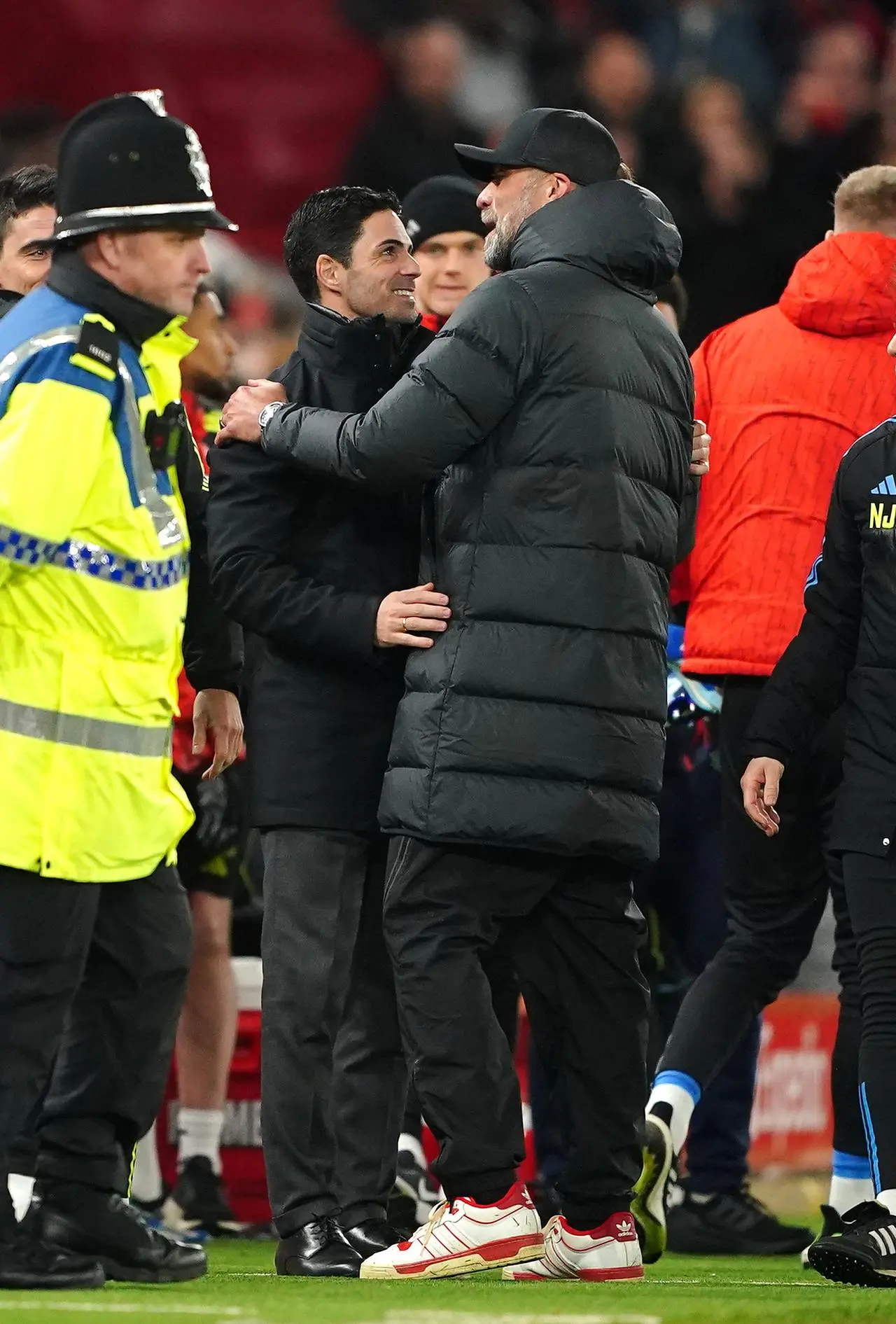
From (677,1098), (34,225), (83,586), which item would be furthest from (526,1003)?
(34,225)

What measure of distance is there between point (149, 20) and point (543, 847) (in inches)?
213

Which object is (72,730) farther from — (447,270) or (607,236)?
(447,270)

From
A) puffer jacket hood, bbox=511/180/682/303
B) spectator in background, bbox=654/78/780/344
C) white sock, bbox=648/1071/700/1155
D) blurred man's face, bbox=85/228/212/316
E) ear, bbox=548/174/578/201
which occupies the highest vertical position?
spectator in background, bbox=654/78/780/344

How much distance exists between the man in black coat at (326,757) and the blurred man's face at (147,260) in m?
0.66

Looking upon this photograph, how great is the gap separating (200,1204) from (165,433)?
229cm

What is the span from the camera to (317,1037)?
11.6ft

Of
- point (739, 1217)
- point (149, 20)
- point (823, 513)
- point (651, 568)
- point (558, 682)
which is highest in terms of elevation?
point (149, 20)

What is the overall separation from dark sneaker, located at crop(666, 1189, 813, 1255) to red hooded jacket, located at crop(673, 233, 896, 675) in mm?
1123

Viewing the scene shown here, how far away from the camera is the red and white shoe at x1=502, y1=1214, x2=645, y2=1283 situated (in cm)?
335

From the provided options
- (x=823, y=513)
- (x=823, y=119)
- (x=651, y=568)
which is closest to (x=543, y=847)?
(x=651, y=568)

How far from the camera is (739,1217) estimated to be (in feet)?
14.6

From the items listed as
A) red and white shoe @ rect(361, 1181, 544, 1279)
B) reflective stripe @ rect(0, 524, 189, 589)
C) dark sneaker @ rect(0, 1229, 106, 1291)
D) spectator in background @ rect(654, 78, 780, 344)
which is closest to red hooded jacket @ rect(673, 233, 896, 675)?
red and white shoe @ rect(361, 1181, 544, 1279)

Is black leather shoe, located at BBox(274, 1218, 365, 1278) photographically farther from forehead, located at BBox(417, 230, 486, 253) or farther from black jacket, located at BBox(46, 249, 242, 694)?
forehead, located at BBox(417, 230, 486, 253)

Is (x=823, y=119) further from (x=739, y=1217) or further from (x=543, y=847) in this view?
(x=543, y=847)
